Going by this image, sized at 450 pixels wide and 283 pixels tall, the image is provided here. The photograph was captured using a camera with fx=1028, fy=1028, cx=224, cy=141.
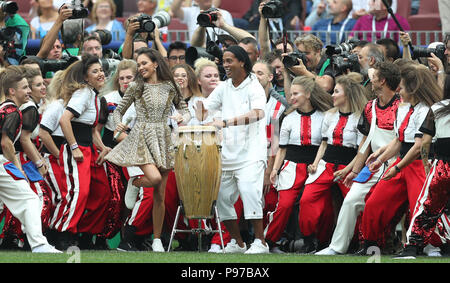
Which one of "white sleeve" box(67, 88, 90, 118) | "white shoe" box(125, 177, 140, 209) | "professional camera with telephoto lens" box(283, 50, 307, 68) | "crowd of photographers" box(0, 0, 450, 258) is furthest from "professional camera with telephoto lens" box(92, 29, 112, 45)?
"professional camera with telephoto lens" box(283, 50, 307, 68)

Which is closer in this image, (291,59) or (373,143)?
(373,143)

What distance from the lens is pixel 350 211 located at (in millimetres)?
9875

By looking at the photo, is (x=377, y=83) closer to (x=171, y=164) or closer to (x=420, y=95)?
(x=420, y=95)

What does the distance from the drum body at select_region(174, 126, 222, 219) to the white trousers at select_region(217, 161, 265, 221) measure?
0.28m

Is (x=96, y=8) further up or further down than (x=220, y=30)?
further up

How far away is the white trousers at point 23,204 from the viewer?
9.24 m

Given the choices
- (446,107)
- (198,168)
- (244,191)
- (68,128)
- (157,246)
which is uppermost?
(446,107)

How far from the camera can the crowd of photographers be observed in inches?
422

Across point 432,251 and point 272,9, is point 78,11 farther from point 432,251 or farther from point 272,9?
point 432,251

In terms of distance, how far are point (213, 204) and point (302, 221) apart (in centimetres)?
107

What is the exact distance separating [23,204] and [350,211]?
121 inches

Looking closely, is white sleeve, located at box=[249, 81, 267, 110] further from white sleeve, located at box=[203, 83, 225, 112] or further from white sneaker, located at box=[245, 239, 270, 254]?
white sneaker, located at box=[245, 239, 270, 254]

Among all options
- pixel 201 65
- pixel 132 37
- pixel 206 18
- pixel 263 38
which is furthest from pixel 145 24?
pixel 263 38
